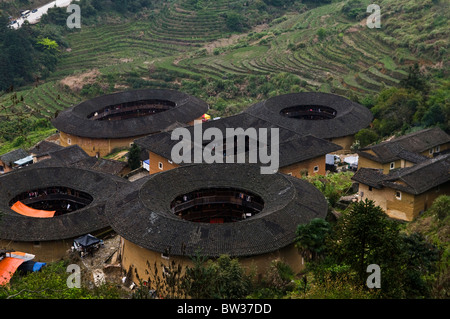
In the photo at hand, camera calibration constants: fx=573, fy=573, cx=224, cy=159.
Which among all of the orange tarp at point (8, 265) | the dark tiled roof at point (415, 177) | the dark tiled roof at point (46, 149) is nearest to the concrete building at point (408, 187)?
the dark tiled roof at point (415, 177)

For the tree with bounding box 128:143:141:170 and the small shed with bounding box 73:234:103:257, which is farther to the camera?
the tree with bounding box 128:143:141:170

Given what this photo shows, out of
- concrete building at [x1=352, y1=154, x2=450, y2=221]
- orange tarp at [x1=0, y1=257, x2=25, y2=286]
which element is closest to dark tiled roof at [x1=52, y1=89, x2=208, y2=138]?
orange tarp at [x1=0, y1=257, x2=25, y2=286]

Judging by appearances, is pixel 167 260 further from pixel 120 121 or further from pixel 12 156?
pixel 12 156

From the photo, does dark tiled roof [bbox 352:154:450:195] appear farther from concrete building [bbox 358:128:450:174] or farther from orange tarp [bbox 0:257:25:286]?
orange tarp [bbox 0:257:25:286]

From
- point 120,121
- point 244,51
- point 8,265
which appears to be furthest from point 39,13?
point 8,265

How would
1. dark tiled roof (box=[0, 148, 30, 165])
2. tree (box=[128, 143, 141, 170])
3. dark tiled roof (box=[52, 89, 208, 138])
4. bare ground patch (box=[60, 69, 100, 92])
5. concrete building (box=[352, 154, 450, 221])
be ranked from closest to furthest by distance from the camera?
1. concrete building (box=[352, 154, 450, 221])
2. tree (box=[128, 143, 141, 170])
3. dark tiled roof (box=[0, 148, 30, 165])
4. dark tiled roof (box=[52, 89, 208, 138])
5. bare ground patch (box=[60, 69, 100, 92])

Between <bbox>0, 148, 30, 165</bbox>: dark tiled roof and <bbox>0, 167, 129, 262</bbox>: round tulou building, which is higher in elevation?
<bbox>0, 148, 30, 165</bbox>: dark tiled roof

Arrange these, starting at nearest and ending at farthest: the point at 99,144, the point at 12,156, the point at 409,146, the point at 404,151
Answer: the point at 404,151
the point at 409,146
the point at 12,156
the point at 99,144

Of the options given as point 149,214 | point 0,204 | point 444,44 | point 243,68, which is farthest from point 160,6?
point 149,214
